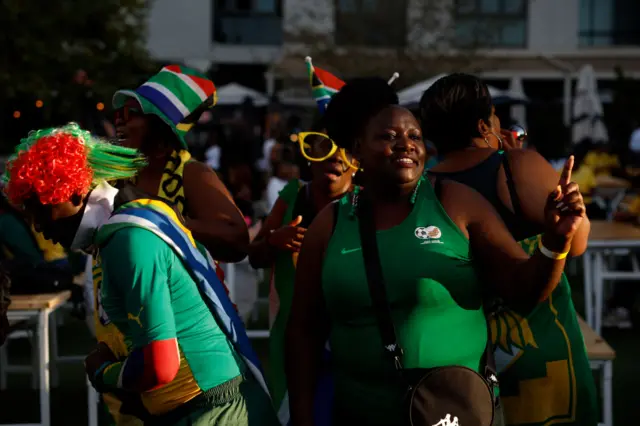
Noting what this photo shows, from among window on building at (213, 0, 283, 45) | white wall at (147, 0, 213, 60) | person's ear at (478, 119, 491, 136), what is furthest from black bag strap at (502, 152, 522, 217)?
window on building at (213, 0, 283, 45)

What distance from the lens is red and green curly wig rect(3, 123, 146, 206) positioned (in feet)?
10.1

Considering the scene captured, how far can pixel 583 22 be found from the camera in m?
37.9

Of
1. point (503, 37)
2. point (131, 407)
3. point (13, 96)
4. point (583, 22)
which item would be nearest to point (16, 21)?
point (13, 96)

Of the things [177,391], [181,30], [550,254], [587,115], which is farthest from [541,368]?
[181,30]

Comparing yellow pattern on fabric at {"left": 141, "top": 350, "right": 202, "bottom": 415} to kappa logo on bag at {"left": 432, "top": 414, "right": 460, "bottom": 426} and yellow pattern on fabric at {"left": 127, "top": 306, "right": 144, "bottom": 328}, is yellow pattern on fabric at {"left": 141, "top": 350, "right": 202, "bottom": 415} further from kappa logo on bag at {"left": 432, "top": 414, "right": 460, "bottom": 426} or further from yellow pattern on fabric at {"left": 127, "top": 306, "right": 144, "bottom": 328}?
kappa logo on bag at {"left": 432, "top": 414, "right": 460, "bottom": 426}

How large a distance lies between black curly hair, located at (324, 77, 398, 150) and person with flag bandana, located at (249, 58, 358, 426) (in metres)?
1.43

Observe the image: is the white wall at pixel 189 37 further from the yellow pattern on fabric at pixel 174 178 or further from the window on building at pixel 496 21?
the yellow pattern on fabric at pixel 174 178

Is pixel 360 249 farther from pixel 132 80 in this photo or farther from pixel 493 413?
pixel 132 80

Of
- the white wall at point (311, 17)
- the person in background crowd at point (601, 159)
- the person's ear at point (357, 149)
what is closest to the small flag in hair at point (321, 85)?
the person's ear at point (357, 149)

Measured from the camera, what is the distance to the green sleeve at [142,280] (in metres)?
2.88

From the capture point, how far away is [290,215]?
5.20 meters

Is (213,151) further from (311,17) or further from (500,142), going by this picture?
(500,142)

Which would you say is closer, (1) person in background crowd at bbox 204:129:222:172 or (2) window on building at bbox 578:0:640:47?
(1) person in background crowd at bbox 204:129:222:172

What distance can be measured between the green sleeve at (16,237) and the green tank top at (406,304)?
5.65 m
